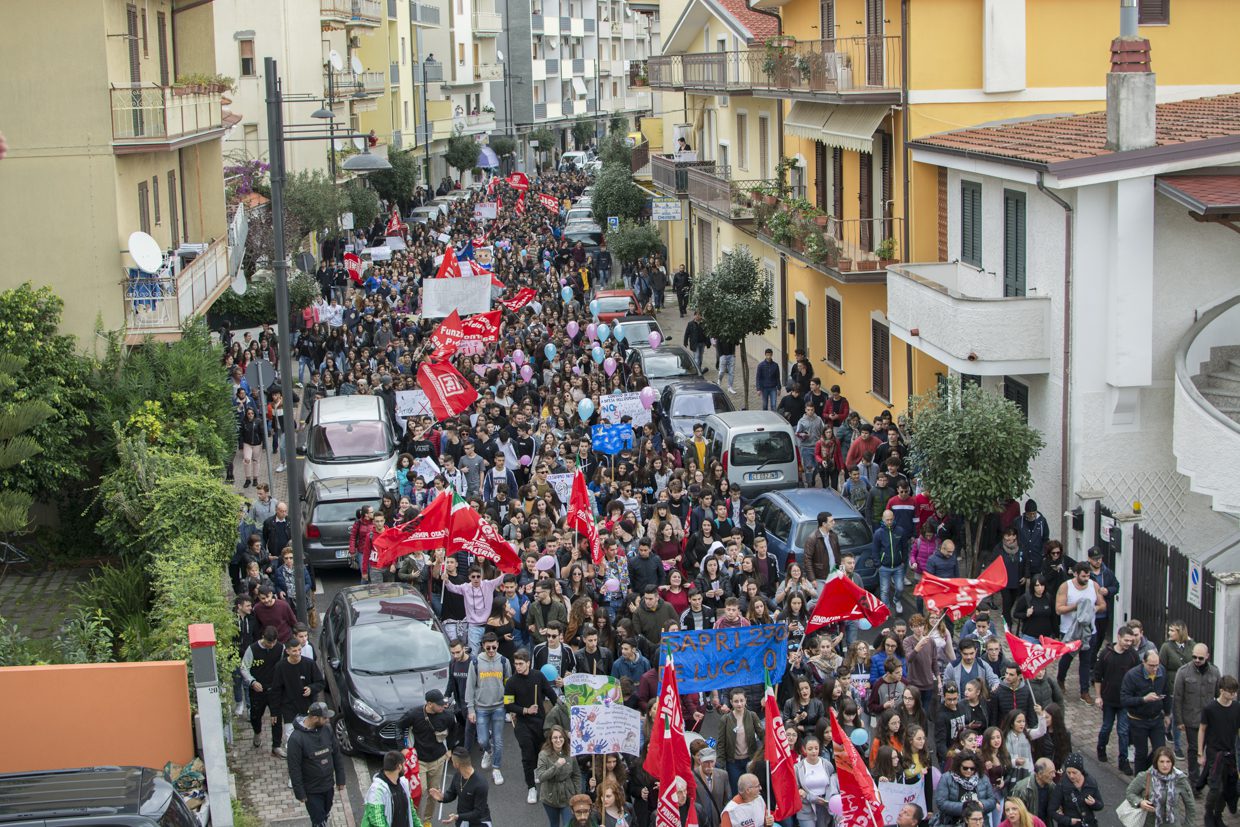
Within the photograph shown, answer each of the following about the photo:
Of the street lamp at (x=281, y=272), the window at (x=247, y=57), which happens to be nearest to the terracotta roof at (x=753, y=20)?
the window at (x=247, y=57)

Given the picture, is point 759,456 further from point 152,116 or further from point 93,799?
point 93,799

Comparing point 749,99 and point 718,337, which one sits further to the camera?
point 749,99

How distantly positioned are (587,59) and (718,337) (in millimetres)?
87805

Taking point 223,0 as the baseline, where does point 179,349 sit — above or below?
below

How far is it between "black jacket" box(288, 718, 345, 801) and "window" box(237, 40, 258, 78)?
44.6 meters

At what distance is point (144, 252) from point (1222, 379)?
14941mm

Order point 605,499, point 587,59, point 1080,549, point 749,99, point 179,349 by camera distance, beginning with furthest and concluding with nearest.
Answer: point 587,59
point 749,99
point 179,349
point 605,499
point 1080,549

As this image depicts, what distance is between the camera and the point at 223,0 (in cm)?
5362

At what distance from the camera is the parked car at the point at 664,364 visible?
29453 mm

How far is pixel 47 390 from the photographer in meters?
21.4

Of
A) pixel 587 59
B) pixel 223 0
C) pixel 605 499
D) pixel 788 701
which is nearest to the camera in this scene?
pixel 788 701

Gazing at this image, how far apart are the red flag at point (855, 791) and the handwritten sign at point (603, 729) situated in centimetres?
167

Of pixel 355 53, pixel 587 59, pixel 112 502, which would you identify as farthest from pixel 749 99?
pixel 587 59

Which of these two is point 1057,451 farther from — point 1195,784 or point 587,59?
point 587,59
